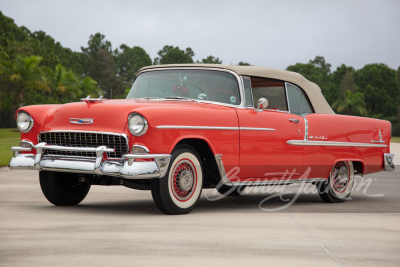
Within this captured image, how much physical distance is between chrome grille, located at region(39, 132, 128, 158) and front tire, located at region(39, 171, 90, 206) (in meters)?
0.59

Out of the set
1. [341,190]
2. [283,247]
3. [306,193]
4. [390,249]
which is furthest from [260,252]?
[306,193]

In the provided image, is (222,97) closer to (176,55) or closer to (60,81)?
(60,81)

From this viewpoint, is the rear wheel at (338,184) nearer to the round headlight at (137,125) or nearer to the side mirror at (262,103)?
the side mirror at (262,103)

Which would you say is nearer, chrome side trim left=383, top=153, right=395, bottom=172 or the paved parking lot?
the paved parking lot

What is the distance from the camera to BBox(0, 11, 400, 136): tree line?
176ft

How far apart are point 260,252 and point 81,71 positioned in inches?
4169

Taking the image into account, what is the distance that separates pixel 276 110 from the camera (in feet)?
27.6

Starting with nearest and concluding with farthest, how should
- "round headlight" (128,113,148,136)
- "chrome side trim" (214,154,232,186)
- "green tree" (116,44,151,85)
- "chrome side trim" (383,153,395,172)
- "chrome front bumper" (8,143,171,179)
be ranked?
"chrome front bumper" (8,143,171,179) → "round headlight" (128,113,148,136) → "chrome side trim" (214,154,232,186) → "chrome side trim" (383,153,395,172) → "green tree" (116,44,151,85)

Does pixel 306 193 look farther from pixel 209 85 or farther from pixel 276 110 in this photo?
pixel 209 85

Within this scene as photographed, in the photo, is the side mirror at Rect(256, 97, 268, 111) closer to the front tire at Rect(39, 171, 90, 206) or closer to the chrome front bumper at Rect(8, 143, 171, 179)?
the chrome front bumper at Rect(8, 143, 171, 179)

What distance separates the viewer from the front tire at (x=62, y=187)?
25.0ft

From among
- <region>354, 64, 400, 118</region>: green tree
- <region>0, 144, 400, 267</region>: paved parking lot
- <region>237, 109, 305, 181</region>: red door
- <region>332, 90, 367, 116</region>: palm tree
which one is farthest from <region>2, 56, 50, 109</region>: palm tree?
<region>354, 64, 400, 118</region>: green tree

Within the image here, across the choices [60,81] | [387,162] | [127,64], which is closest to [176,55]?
[127,64]

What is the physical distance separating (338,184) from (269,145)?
1.87 meters
